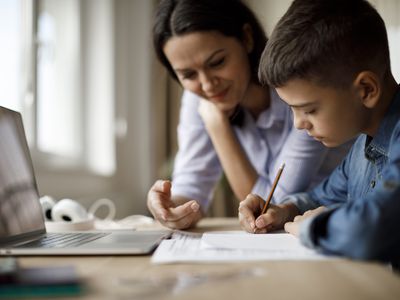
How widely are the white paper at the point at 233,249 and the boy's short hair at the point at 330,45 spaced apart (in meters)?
0.30

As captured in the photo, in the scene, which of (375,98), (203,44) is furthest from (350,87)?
(203,44)

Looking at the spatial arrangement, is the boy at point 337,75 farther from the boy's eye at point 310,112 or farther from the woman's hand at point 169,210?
the woman's hand at point 169,210

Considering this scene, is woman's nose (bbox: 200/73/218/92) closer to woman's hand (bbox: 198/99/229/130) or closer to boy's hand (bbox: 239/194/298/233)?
woman's hand (bbox: 198/99/229/130)

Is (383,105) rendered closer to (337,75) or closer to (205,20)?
(337,75)

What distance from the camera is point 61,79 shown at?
92.7 inches

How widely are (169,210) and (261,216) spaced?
240 millimetres

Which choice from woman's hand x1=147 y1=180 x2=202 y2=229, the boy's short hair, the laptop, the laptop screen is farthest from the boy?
the laptop screen

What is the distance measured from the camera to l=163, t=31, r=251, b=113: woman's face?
50.7 inches

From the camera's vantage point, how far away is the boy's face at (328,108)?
0.91 metres

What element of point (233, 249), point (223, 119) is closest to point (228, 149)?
point (223, 119)

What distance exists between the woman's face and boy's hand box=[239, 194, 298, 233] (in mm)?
384

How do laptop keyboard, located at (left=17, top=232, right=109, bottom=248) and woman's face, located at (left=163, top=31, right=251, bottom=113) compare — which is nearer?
laptop keyboard, located at (left=17, top=232, right=109, bottom=248)

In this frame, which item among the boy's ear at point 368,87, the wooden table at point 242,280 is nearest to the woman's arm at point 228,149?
the boy's ear at point 368,87

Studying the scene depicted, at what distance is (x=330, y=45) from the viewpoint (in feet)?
2.94
